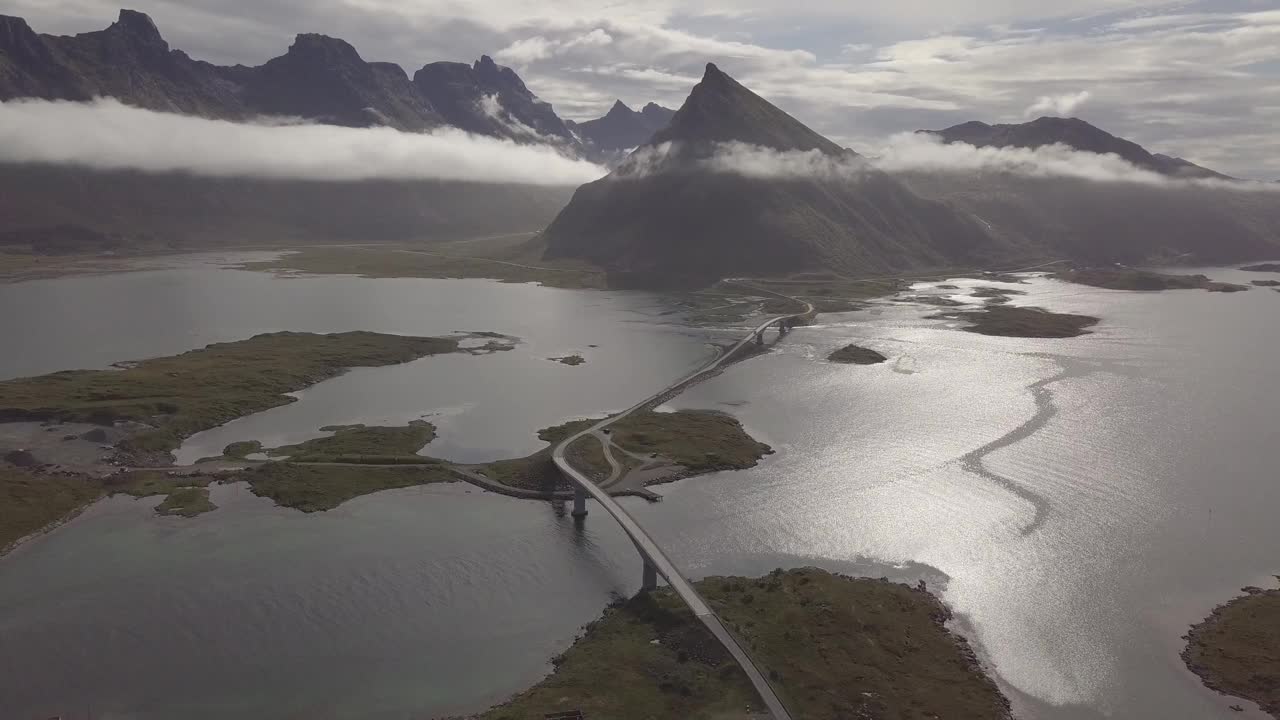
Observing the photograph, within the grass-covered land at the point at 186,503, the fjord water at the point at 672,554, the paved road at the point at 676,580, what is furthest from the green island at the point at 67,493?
the paved road at the point at 676,580

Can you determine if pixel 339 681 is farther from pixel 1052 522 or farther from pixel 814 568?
pixel 1052 522

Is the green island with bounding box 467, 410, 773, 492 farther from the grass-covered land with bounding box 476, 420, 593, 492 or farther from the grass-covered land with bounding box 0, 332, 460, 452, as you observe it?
the grass-covered land with bounding box 0, 332, 460, 452

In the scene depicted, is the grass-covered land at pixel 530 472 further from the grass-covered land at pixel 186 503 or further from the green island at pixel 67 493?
the green island at pixel 67 493

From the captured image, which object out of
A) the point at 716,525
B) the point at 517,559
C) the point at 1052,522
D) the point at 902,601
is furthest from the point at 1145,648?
the point at 517,559

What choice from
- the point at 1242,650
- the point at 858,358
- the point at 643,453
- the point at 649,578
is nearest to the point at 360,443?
the point at 643,453

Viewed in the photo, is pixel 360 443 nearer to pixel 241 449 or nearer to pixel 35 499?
pixel 241 449

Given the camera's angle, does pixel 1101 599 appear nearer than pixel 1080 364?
Yes
